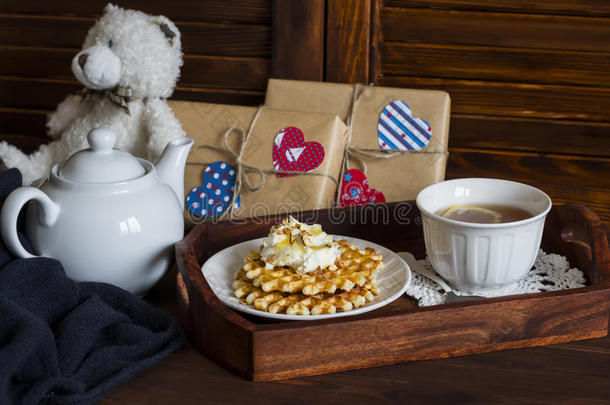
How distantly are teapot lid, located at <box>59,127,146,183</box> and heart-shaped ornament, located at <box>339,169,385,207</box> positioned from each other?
461mm

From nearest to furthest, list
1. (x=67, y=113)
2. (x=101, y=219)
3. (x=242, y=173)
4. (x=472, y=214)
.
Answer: (x=101, y=219) → (x=472, y=214) → (x=242, y=173) → (x=67, y=113)

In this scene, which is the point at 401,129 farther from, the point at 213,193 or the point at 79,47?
the point at 79,47

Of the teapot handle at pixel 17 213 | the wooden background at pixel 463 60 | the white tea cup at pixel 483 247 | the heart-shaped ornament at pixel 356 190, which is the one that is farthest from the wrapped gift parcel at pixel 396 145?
the teapot handle at pixel 17 213

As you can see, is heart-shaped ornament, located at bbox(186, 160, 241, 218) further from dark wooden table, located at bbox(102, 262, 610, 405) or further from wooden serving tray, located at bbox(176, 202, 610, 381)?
dark wooden table, located at bbox(102, 262, 610, 405)

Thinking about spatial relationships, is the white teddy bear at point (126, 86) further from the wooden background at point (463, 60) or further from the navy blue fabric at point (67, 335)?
the navy blue fabric at point (67, 335)

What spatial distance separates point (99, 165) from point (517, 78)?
902mm

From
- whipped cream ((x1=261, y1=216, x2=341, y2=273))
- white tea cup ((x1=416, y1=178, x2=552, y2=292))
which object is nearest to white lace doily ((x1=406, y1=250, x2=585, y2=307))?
white tea cup ((x1=416, y1=178, x2=552, y2=292))

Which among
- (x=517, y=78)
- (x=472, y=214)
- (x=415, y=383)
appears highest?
(x=517, y=78)

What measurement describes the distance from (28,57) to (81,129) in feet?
1.50

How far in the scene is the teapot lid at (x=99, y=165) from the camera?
2.79 ft

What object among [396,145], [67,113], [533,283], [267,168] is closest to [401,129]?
[396,145]

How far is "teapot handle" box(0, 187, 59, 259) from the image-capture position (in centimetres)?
80

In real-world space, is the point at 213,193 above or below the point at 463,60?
below

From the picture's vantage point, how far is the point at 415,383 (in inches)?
28.6
